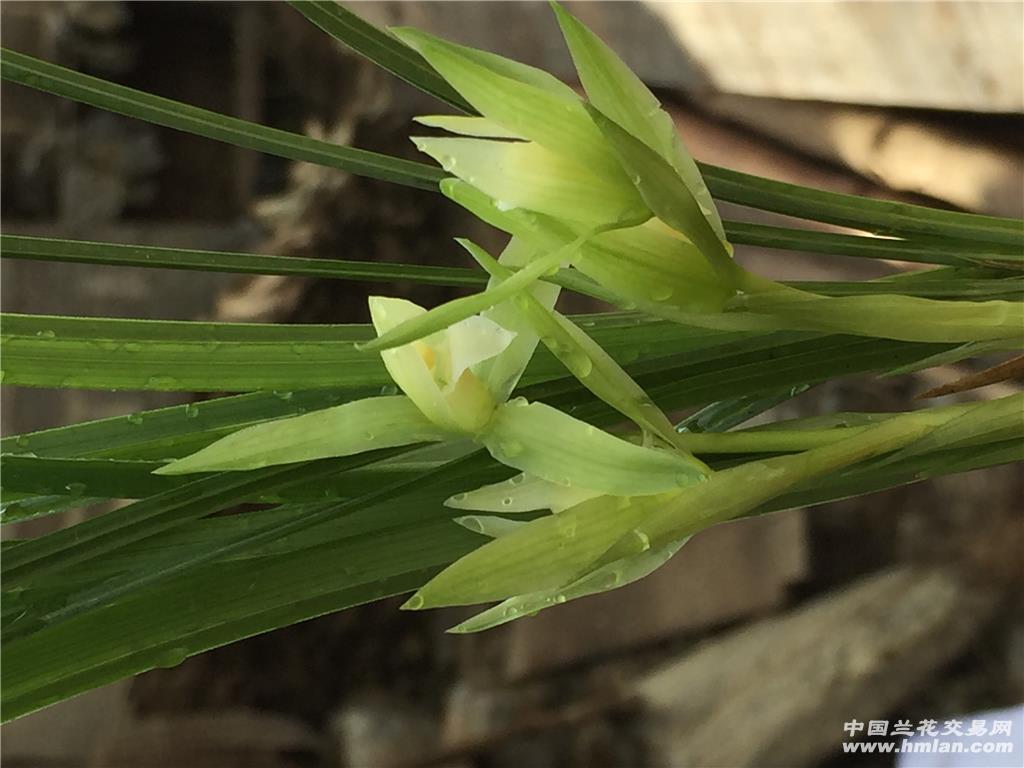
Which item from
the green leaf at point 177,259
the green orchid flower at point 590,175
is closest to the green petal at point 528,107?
the green orchid flower at point 590,175

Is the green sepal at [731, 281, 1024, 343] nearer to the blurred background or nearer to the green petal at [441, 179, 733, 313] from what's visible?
the green petal at [441, 179, 733, 313]

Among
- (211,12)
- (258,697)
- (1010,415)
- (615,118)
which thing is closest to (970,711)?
(258,697)

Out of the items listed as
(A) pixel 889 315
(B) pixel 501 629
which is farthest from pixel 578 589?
(B) pixel 501 629

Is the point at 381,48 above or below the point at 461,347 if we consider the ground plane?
above

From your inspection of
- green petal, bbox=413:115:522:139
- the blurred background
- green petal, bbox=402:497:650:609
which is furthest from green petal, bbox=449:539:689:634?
the blurred background

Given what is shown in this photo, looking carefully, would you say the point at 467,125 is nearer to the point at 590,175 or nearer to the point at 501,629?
the point at 590,175

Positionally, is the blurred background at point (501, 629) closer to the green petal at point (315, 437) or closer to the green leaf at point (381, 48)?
the green leaf at point (381, 48)
